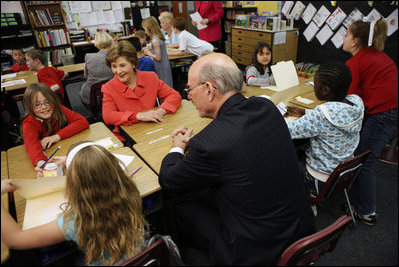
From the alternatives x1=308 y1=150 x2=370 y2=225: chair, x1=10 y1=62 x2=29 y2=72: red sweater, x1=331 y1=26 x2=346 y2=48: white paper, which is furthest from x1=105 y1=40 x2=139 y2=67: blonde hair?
x1=331 y1=26 x2=346 y2=48: white paper

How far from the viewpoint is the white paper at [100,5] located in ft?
20.8

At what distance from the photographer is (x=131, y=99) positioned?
2.18m

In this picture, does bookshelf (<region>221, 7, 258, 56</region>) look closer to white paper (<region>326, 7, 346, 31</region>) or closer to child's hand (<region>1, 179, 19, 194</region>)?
white paper (<region>326, 7, 346, 31</region>)

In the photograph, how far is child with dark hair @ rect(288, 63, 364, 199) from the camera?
152 cm

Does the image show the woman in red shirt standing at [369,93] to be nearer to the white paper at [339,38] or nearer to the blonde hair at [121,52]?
the blonde hair at [121,52]

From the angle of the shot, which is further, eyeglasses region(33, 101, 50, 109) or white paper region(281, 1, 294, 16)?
white paper region(281, 1, 294, 16)

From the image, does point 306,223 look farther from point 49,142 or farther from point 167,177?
point 49,142

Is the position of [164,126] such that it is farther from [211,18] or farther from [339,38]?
[211,18]

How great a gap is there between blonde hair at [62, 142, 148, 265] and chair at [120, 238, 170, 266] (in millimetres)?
106

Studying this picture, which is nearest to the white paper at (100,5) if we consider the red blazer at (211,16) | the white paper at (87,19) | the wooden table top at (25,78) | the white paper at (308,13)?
the white paper at (87,19)

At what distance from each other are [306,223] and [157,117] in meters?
1.27

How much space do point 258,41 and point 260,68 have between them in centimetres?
255

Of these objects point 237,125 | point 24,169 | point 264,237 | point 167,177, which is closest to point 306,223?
point 264,237

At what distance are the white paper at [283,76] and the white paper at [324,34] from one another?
244 cm
